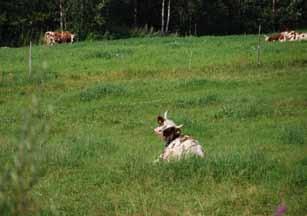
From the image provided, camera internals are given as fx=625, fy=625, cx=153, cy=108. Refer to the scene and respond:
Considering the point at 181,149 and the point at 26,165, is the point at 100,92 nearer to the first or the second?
the point at 181,149

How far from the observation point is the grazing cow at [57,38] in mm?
40562

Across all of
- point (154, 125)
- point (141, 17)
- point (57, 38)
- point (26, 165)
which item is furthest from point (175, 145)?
point (141, 17)

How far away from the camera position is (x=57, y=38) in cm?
4094

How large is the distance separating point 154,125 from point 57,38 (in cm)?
2665

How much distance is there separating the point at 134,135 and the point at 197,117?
104 inches

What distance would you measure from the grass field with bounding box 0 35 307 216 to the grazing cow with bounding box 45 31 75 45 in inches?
335

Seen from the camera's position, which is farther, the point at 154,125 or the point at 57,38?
the point at 57,38

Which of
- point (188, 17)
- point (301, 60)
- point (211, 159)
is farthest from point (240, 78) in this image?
point (188, 17)

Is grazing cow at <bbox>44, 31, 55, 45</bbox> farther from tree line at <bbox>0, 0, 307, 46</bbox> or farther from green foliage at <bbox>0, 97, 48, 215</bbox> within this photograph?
green foliage at <bbox>0, 97, 48, 215</bbox>

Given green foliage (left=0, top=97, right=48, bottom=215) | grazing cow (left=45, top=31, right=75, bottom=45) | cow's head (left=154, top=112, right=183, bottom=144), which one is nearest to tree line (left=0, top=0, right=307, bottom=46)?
grazing cow (left=45, top=31, right=75, bottom=45)

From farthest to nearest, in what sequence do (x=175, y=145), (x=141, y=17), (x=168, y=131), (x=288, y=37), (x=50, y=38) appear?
1. (x=141, y=17)
2. (x=50, y=38)
3. (x=288, y=37)
4. (x=168, y=131)
5. (x=175, y=145)

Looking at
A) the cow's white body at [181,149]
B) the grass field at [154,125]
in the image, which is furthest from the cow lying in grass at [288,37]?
the cow's white body at [181,149]

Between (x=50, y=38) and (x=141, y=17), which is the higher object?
(x=141, y=17)

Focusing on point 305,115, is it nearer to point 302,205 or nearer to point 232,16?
point 302,205
